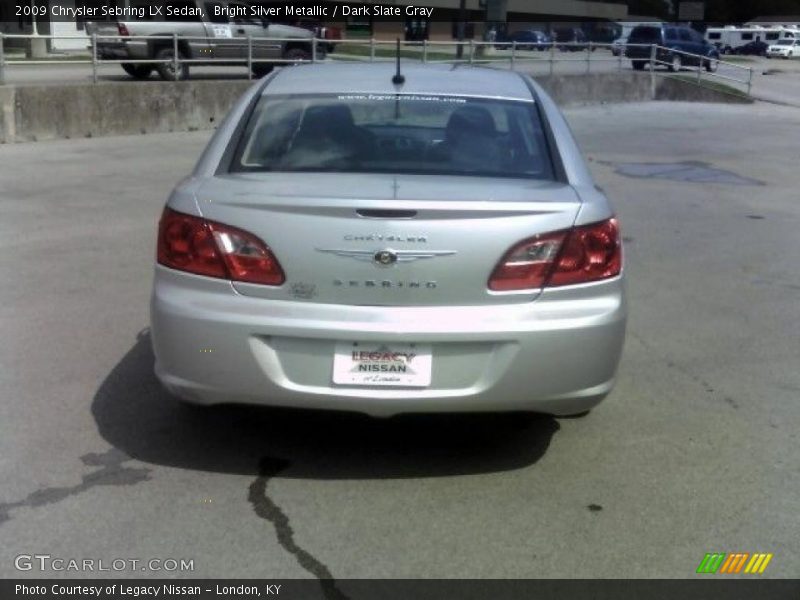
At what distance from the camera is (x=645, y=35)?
40.8m

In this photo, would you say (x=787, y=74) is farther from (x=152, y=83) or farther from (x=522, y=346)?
(x=522, y=346)

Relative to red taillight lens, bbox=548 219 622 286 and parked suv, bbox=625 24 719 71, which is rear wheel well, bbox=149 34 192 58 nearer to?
parked suv, bbox=625 24 719 71

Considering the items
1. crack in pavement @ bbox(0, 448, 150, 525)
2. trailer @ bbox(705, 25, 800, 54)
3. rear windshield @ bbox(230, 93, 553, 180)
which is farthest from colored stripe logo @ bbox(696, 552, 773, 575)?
trailer @ bbox(705, 25, 800, 54)

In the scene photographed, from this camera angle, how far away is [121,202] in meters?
11.0

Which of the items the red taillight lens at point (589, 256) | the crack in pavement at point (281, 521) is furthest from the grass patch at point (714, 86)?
the crack in pavement at point (281, 521)

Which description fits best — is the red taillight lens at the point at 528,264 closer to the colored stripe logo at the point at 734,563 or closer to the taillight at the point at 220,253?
the taillight at the point at 220,253

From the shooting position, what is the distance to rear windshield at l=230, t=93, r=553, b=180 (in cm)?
475

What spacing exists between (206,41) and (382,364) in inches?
742

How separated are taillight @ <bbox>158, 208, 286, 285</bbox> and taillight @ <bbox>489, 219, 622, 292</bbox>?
0.86m

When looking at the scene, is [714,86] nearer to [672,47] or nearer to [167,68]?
[672,47]

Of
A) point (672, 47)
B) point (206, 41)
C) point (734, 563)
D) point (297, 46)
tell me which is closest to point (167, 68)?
point (206, 41)

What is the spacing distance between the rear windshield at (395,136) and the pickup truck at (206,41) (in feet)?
50.8

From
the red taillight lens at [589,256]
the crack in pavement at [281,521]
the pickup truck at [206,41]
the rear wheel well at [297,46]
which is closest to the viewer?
the crack in pavement at [281,521]

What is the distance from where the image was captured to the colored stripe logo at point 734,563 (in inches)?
148
